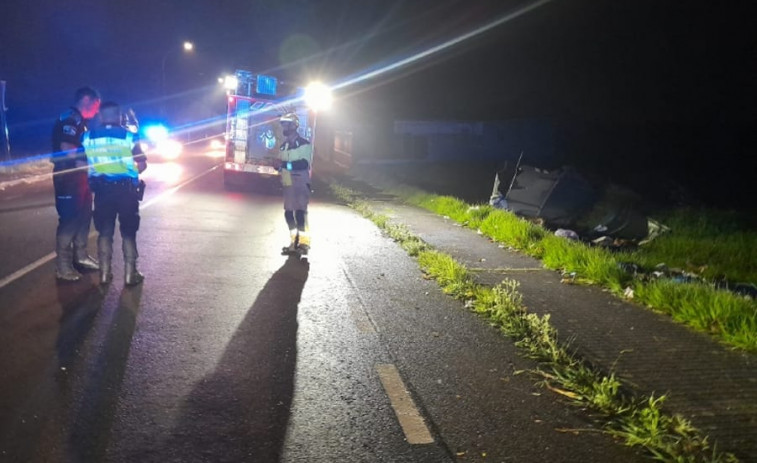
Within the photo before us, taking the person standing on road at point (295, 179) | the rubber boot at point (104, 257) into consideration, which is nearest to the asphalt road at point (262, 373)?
the rubber boot at point (104, 257)

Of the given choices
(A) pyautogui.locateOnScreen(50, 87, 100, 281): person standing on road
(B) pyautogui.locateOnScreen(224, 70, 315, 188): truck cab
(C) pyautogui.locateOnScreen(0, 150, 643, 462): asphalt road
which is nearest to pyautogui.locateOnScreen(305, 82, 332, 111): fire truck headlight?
(B) pyautogui.locateOnScreen(224, 70, 315, 188): truck cab

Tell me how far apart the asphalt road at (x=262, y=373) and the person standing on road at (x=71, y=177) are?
326 millimetres

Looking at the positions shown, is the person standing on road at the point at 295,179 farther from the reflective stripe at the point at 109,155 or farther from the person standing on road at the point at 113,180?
A: the reflective stripe at the point at 109,155

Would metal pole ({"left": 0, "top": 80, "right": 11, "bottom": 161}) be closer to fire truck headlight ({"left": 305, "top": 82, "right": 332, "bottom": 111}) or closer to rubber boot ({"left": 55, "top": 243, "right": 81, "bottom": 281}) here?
fire truck headlight ({"left": 305, "top": 82, "right": 332, "bottom": 111})

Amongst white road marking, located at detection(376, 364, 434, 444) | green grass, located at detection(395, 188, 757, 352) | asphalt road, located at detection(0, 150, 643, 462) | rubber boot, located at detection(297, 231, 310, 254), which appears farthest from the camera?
rubber boot, located at detection(297, 231, 310, 254)

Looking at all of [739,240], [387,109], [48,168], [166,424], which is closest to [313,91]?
[48,168]

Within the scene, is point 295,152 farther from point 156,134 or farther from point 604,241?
point 156,134

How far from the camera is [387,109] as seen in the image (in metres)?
37.8

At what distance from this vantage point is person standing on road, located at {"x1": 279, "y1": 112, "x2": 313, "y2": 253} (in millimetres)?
8305

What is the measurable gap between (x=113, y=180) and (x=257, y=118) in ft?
34.4

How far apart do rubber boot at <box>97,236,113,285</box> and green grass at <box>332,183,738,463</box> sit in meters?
3.92

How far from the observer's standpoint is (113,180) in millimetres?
6219

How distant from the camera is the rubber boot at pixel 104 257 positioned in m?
6.27

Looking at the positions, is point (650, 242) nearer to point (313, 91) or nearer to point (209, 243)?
point (209, 243)
